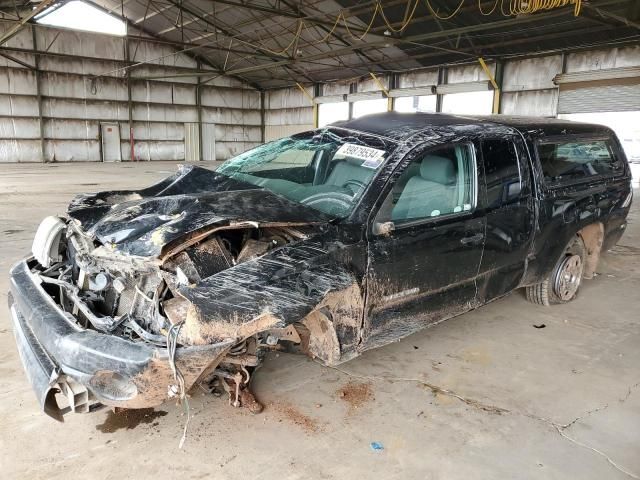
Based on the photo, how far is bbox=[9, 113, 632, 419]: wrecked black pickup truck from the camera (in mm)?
2070

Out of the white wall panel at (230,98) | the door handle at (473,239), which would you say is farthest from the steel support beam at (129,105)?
the door handle at (473,239)

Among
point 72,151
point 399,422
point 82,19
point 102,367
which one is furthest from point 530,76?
point 72,151

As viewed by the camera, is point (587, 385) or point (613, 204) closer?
point (587, 385)

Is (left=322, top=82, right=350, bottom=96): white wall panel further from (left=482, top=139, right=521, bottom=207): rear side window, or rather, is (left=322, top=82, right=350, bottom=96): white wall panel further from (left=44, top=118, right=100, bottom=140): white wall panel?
(left=482, top=139, right=521, bottom=207): rear side window

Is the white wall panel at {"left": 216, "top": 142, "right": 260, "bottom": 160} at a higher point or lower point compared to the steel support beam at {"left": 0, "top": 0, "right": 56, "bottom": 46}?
lower

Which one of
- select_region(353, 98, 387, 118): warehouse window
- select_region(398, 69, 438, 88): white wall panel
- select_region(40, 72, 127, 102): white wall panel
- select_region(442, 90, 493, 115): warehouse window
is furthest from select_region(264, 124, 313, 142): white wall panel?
select_region(442, 90, 493, 115): warehouse window

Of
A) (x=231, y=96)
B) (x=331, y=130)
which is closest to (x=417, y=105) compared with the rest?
(x=231, y=96)

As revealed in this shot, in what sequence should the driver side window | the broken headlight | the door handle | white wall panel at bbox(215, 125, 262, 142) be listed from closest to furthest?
1. the driver side window
2. the broken headlight
3. the door handle
4. white wall panel at bbox(215, 125, 262, 142)

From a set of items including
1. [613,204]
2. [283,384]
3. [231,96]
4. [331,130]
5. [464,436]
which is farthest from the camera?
[231,96]

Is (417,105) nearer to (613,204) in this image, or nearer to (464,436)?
(613,204)

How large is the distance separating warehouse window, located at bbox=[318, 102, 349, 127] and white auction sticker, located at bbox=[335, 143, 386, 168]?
21107 millimetres

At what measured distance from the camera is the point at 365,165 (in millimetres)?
3021

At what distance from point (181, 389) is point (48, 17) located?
2449 centimetres

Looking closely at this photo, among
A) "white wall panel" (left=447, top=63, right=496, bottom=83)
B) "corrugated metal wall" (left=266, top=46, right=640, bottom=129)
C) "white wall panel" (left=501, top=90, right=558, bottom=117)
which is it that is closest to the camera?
"corrugated metal wall" (left=266, top=46, right=640, bottom=129)
